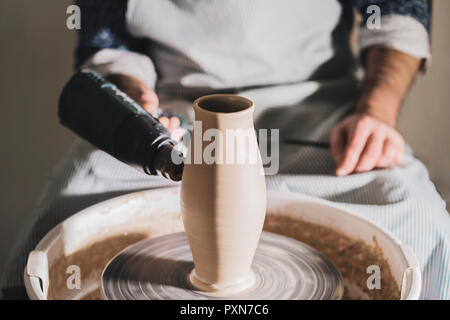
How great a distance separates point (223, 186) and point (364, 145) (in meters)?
0.50

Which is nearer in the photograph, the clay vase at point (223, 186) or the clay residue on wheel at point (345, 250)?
the clay vase at point (223, 186)

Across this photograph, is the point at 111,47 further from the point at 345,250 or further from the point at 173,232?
the point at 345,250

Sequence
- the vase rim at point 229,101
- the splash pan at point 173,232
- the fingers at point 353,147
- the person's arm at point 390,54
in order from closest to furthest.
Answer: the vase rim at point 229,101, the splash pan at point 173,232, the fingers at point 353,147, the person's arm at point 390,54

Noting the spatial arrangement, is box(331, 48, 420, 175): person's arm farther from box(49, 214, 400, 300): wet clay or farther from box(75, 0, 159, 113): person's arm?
box(75, 0, 159, 113): person's arm

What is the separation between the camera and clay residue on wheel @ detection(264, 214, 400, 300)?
2.89ft

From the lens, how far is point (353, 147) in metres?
1.08

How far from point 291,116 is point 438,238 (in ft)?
1.49

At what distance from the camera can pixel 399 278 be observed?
2.68 ft

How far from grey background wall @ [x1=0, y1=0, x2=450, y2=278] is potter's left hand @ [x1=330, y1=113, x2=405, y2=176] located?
2.69 feet

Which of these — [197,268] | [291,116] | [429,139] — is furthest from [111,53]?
[429,139]

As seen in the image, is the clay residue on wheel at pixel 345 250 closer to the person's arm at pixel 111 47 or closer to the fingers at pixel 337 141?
the fingers at pixel 337 141

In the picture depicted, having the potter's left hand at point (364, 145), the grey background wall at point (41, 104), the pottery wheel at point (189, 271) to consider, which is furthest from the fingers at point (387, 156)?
the grey background wall at point (41, 104)

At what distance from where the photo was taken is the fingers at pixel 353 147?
3.44 ft

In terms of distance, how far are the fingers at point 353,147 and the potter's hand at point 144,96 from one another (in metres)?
0.32
